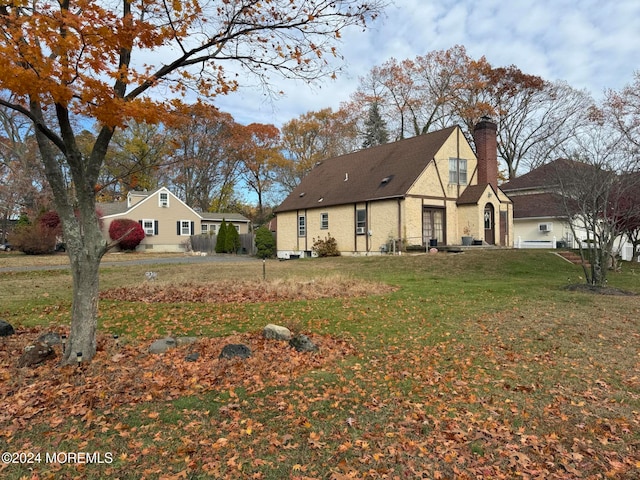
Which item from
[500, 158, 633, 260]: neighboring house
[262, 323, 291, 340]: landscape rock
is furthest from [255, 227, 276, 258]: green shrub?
[262, 323, 291, 340]: landscape rock

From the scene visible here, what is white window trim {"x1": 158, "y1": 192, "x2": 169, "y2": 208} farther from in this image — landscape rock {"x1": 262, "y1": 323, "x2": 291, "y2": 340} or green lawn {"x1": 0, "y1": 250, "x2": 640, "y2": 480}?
landscape rock {"x1": 262, "y1": 323, "x2": 291, "y2": 340}

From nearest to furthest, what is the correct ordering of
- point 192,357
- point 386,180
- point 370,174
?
1. point 192,357
2. point 386,180
3. point 370,174

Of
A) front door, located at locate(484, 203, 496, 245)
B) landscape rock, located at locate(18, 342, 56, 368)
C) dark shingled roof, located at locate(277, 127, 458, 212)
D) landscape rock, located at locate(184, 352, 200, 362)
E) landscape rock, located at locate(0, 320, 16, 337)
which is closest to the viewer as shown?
landscape rock, located at locate(18, 342, 56, 368)

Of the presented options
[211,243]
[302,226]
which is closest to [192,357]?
[302,226]

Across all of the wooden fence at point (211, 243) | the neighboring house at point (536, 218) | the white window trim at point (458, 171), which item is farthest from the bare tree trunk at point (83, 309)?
the wooden fence at point (211, 243)

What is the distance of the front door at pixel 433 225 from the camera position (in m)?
24.3

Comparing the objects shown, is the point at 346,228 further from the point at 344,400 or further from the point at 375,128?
the point at 344,400

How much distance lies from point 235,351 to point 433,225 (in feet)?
68.1

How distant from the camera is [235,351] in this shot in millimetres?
5711

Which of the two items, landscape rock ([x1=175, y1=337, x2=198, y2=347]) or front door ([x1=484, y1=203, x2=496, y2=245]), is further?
front door ([x1=484, y1=203, x2=496, y2=245])

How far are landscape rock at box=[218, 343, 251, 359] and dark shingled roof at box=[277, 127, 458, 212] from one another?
61.0ft

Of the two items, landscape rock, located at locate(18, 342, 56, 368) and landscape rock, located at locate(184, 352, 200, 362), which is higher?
landscape rock, located at locate(18, 342, 56, 368)

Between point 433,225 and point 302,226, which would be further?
point 302,226

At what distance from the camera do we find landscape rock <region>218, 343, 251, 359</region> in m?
5.64
